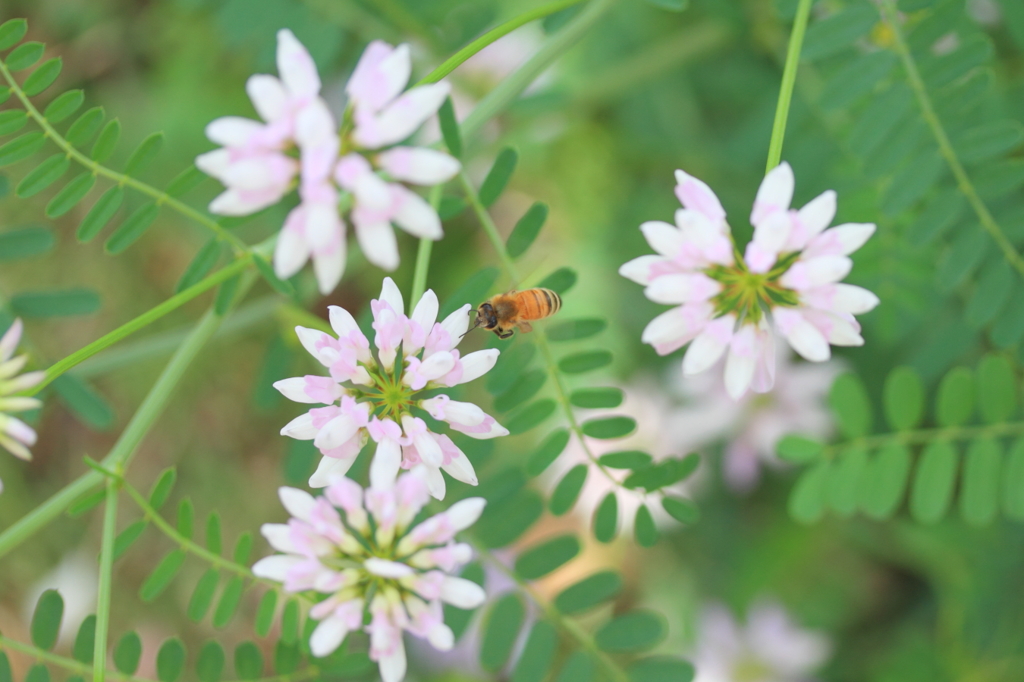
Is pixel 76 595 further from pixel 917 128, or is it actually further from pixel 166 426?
pixel 917 128

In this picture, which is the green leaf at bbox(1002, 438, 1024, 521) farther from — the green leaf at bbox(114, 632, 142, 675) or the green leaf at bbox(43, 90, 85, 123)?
the green leaf at bbox(43, 90, 85, 123)

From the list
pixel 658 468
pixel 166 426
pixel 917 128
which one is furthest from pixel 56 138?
pixel 166 426

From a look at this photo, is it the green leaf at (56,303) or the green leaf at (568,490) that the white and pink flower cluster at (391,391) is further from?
the green leaf at (56,303)

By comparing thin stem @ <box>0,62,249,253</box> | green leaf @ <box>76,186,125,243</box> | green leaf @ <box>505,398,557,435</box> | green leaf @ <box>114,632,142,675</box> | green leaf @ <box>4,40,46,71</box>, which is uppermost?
green leaf @ <box>4,40,46,71</box>

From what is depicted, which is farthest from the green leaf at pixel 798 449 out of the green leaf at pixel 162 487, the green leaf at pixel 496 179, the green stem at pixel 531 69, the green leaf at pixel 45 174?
the green leaf at pixel 45 174

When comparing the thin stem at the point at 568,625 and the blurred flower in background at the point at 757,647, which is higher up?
the blurred flower in background at the point at 757,647

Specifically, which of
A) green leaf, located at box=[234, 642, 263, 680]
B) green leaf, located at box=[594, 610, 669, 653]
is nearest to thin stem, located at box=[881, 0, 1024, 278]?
green leaf, located at box=[594, 610, 669, 653]
